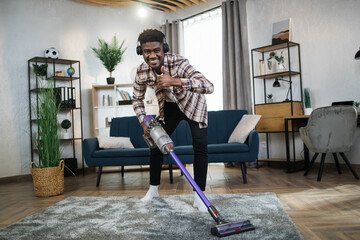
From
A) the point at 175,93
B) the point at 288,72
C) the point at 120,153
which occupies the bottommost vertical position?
the point at 120,153

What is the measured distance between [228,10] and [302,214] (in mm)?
3739

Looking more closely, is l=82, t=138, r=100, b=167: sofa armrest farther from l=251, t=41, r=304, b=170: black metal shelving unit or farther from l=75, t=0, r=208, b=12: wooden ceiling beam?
l=75, t=0, r=208, b=12: wooden ceiling beam

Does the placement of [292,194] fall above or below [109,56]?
below

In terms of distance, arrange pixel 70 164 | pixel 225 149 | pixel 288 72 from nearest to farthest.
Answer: pixel 225 149 < pixel 288 72 < pixel 70 164

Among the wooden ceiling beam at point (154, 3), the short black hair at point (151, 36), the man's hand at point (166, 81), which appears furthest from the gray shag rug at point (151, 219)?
the wooden ceiling beam at point (154, 3)

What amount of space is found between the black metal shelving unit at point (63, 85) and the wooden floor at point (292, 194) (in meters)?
0.93

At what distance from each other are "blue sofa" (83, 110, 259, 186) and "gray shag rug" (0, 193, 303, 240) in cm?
71

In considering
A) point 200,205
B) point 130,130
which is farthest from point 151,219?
point 130,130

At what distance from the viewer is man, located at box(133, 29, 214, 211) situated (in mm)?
1746

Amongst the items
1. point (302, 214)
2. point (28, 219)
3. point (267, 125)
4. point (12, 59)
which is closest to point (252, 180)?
point (267, 125)

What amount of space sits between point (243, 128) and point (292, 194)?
1002mm

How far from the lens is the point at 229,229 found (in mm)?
1432

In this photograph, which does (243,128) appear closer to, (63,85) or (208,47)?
(208,47)

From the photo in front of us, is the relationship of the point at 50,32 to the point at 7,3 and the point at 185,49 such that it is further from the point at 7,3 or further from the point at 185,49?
the point at 185,49
